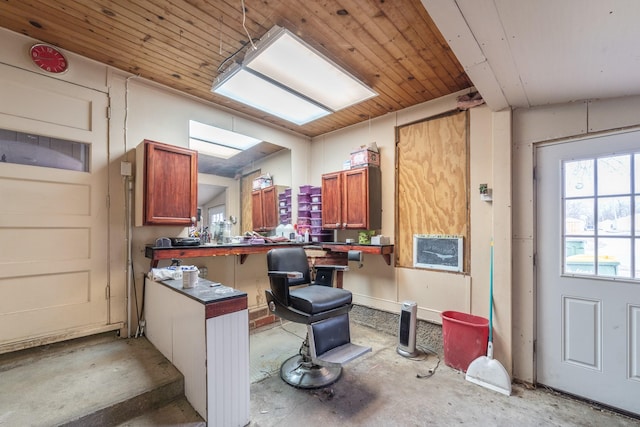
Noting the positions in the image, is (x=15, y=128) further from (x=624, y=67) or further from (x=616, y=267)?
(x=616, y=267)

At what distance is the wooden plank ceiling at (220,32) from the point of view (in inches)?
75.6

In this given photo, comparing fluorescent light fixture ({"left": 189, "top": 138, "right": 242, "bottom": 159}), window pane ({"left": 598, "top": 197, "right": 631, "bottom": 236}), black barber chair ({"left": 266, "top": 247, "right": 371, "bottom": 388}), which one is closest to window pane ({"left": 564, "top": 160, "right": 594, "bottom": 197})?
window pane ({"left": 598, "top": 197, "right": 631, "bottom": 236})

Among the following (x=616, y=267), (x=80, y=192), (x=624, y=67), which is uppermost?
(x=624, y=67)

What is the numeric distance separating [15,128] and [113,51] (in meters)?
1.00

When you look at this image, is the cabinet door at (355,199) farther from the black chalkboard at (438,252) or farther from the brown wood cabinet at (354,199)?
the black chalkboard at (438,252)

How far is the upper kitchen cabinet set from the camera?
8.42 feet

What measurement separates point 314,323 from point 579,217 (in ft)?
7.47

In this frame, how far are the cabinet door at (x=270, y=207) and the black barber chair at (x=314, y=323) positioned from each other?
1.50 meters

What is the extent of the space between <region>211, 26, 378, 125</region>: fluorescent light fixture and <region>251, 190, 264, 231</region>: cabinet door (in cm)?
117

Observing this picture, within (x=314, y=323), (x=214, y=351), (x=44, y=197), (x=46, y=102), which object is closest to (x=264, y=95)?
(x=46, y=102)

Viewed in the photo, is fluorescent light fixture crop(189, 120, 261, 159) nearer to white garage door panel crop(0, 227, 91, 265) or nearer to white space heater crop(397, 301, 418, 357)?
white garage door panel crop(0, 227, 91, 265)

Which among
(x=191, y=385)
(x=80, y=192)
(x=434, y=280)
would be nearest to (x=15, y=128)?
(x=80, y=192)

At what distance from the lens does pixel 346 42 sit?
228 cm

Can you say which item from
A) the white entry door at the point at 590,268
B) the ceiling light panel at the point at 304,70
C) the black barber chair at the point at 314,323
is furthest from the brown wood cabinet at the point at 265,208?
the white entry door at the point at 590,268
